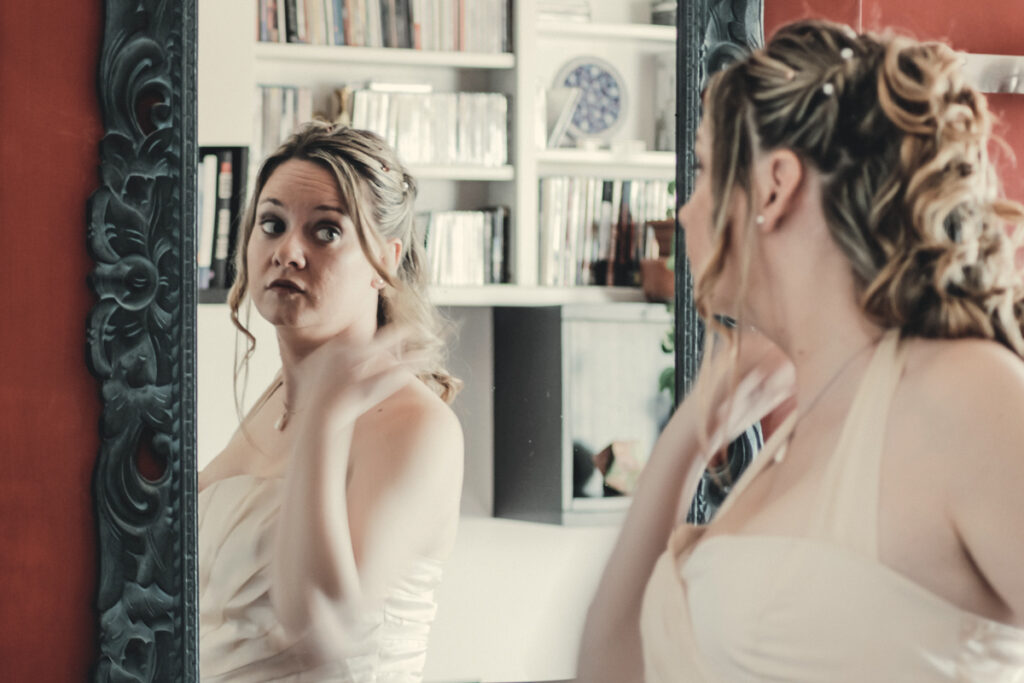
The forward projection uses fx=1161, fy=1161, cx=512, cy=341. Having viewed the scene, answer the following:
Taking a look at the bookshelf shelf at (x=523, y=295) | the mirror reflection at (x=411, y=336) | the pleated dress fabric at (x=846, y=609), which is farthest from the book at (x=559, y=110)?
the pleated dress fabric at (x=846, y=609)

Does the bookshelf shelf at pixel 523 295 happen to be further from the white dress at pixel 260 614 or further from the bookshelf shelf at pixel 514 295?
the white dress at pixel 260 614

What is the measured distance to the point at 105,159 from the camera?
142 centimetres

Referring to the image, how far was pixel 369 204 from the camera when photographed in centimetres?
141

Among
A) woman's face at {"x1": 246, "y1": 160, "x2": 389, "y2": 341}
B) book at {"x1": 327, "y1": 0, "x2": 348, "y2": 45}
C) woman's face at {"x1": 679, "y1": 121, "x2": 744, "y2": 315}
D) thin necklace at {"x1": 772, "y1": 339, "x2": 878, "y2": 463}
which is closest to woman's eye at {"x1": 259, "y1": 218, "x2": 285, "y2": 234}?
woman's face at {"x1": 246, "y1": 160, "x2": 389, "y2": 341}

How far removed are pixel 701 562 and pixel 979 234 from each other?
43 centimetres

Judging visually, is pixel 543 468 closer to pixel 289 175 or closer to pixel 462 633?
pixel 462 633

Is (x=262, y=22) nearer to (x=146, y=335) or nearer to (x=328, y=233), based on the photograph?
(x=328, y=233)

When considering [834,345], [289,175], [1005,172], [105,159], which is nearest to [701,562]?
[834,345]

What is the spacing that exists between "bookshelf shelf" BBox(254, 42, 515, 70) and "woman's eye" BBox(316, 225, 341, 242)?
0.65 ft

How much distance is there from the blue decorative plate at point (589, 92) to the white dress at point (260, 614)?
57 cm

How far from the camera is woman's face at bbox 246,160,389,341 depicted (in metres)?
1.40

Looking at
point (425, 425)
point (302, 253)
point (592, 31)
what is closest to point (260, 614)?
point (425, 425)

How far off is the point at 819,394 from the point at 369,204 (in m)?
0.57

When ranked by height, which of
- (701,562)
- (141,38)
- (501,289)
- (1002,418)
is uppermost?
(141,38)
